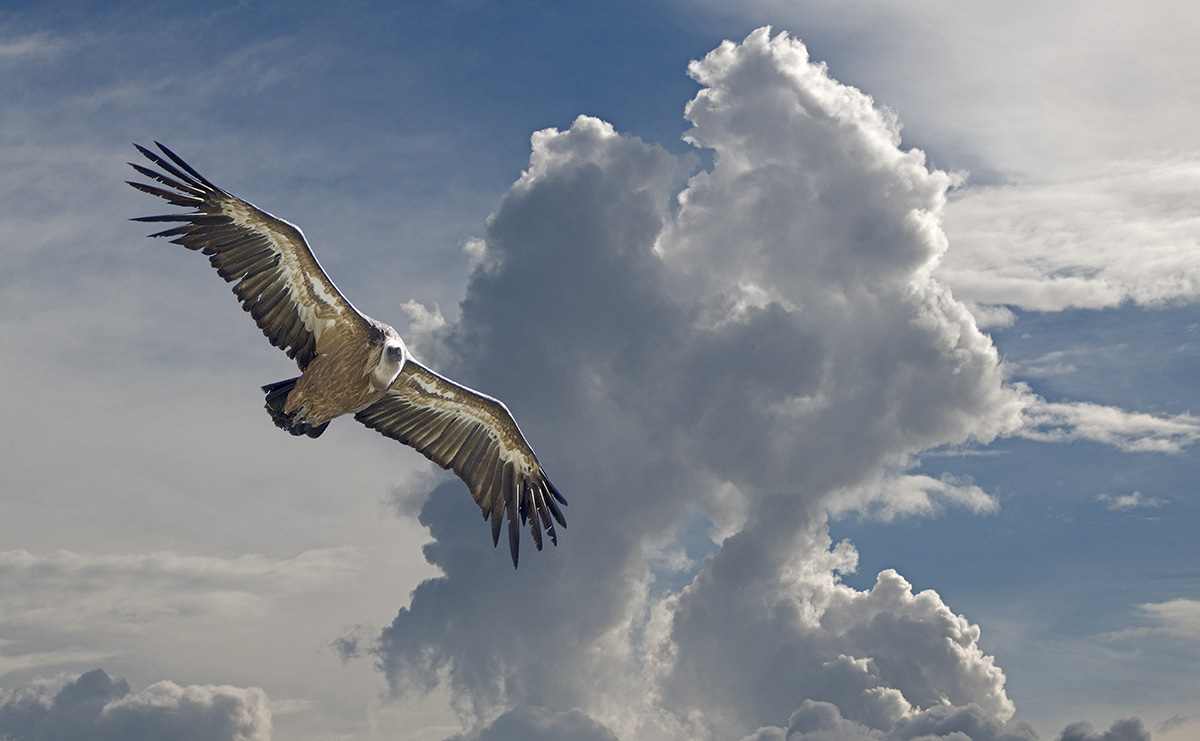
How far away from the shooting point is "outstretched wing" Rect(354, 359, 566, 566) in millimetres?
26891

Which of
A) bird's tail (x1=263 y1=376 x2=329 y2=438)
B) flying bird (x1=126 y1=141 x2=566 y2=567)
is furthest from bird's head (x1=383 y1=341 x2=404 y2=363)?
bird's tail (x1=263 y1=376 x2=329 y2=438)

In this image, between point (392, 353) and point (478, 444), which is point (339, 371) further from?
point (478, 444)

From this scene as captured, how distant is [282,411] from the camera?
2391 cm

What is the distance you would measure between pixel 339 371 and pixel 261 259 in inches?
136

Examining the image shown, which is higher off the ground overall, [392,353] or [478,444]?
[392,353]

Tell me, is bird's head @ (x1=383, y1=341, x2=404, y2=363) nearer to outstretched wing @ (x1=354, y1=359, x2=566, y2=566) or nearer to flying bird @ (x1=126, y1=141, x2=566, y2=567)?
flying bird @ (x1=126, y1=141, x2=566, y2=567)

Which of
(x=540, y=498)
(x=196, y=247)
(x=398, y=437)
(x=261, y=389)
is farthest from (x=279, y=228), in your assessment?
(x=540, y=498)

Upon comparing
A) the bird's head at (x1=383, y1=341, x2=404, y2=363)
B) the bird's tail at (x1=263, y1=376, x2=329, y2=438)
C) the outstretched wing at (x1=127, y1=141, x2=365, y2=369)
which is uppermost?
the outstretched wing at (x1=127, y1=141, x2=365, y2=369)

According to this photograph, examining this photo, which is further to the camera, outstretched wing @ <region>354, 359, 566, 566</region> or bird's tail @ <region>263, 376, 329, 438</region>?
outstretched wing @ <region>354, 359, 566, 566</region>

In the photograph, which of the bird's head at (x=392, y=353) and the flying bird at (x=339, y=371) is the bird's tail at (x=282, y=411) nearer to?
the flying bird at (x=339, y=371)

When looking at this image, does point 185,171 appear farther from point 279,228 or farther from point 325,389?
point 325,389

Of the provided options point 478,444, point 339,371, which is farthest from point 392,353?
point 478,444

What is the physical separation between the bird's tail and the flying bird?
25 millimetres

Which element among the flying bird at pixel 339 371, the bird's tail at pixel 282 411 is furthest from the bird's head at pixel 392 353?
the bird's tail at pixel 282 411
